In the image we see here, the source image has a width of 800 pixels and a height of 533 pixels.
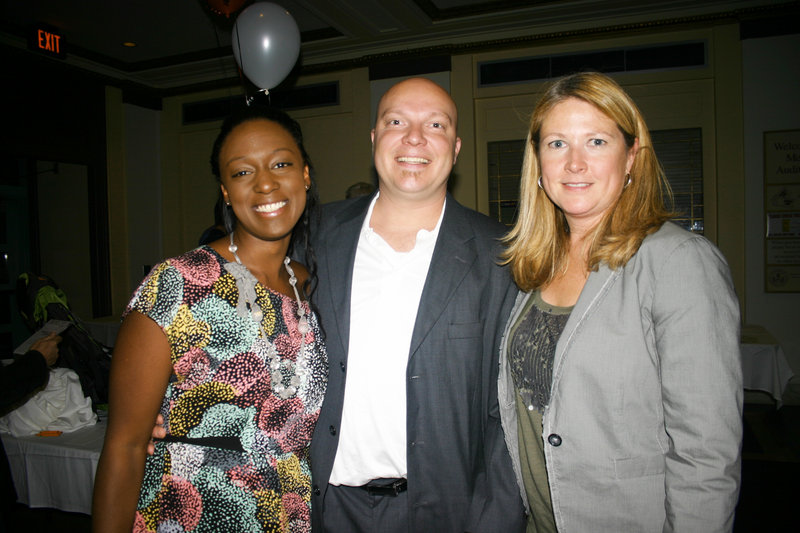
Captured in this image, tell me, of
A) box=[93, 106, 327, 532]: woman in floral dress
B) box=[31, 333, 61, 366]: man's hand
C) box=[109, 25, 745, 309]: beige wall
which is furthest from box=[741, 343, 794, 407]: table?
box=[31, 333, 61, 366]: man's hand

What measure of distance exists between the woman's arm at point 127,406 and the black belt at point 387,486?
2.40 ft

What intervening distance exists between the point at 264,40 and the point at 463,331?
392cm

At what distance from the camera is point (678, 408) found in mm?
1205

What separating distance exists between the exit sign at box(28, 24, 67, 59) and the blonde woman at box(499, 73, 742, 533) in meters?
7.06

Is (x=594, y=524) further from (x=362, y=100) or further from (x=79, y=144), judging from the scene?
(x=79, y=144)

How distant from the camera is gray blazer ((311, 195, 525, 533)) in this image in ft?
5.43

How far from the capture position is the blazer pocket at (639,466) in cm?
131

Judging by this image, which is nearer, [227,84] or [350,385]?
[350,385]

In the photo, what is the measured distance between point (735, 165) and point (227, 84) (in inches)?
295

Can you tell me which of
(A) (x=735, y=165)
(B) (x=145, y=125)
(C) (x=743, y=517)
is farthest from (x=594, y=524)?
(B) (x=145, y=125)

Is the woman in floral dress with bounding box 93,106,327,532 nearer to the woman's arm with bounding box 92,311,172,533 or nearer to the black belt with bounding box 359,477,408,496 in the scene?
the woman's arm with bounding box 92,311,172,533

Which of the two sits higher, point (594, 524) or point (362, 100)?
point (362, 100)

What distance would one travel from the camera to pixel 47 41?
20.6ft

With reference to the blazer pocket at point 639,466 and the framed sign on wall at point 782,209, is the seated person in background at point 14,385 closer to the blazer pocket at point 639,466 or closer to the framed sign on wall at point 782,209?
the blazer pocket at point 639,466
